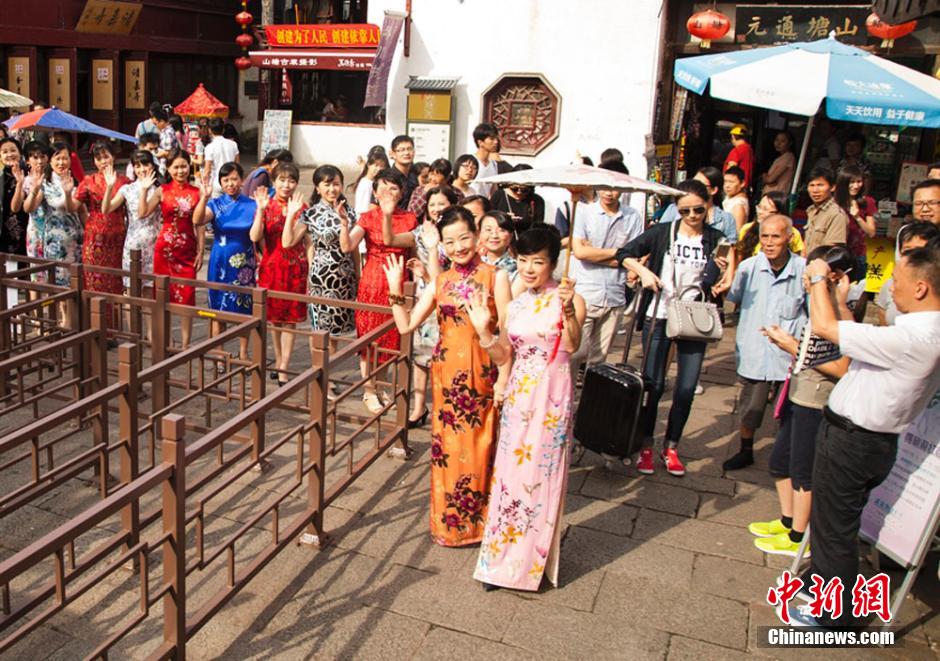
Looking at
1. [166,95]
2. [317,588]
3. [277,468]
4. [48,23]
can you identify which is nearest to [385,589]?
[317,588]

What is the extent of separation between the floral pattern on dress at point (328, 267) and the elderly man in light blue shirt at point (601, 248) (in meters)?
1.64

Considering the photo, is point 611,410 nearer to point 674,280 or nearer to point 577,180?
point 674,280

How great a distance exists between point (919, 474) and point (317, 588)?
8.77ft

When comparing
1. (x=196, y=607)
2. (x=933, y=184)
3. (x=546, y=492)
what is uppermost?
(x=933, y=184)

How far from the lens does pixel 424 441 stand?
5512 mm

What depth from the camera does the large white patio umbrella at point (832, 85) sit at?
6.18 meters

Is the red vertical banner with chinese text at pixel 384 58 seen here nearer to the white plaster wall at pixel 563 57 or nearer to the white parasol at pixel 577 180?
the white plaster wall at pixel 563 57

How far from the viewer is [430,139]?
41.0 ft

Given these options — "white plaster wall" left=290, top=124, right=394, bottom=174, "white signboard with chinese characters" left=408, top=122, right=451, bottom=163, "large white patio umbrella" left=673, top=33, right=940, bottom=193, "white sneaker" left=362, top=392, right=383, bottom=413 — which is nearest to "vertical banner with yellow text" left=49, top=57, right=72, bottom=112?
"white plaster wall" left=290, top=124, right=394, bottom=174

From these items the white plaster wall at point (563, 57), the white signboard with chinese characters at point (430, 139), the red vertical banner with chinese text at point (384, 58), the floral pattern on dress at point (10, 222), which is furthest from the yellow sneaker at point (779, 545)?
the red vertical banner with chinese text at point (384, 58)

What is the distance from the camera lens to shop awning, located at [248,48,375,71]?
14539 mm

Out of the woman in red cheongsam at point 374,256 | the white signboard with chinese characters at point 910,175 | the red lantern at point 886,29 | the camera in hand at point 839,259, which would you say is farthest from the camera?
the white signboard with chinese characters at point 910,175

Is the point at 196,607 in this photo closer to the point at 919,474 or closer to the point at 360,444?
the point at 360,444

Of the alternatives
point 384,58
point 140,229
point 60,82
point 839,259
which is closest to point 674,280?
point 839,259
